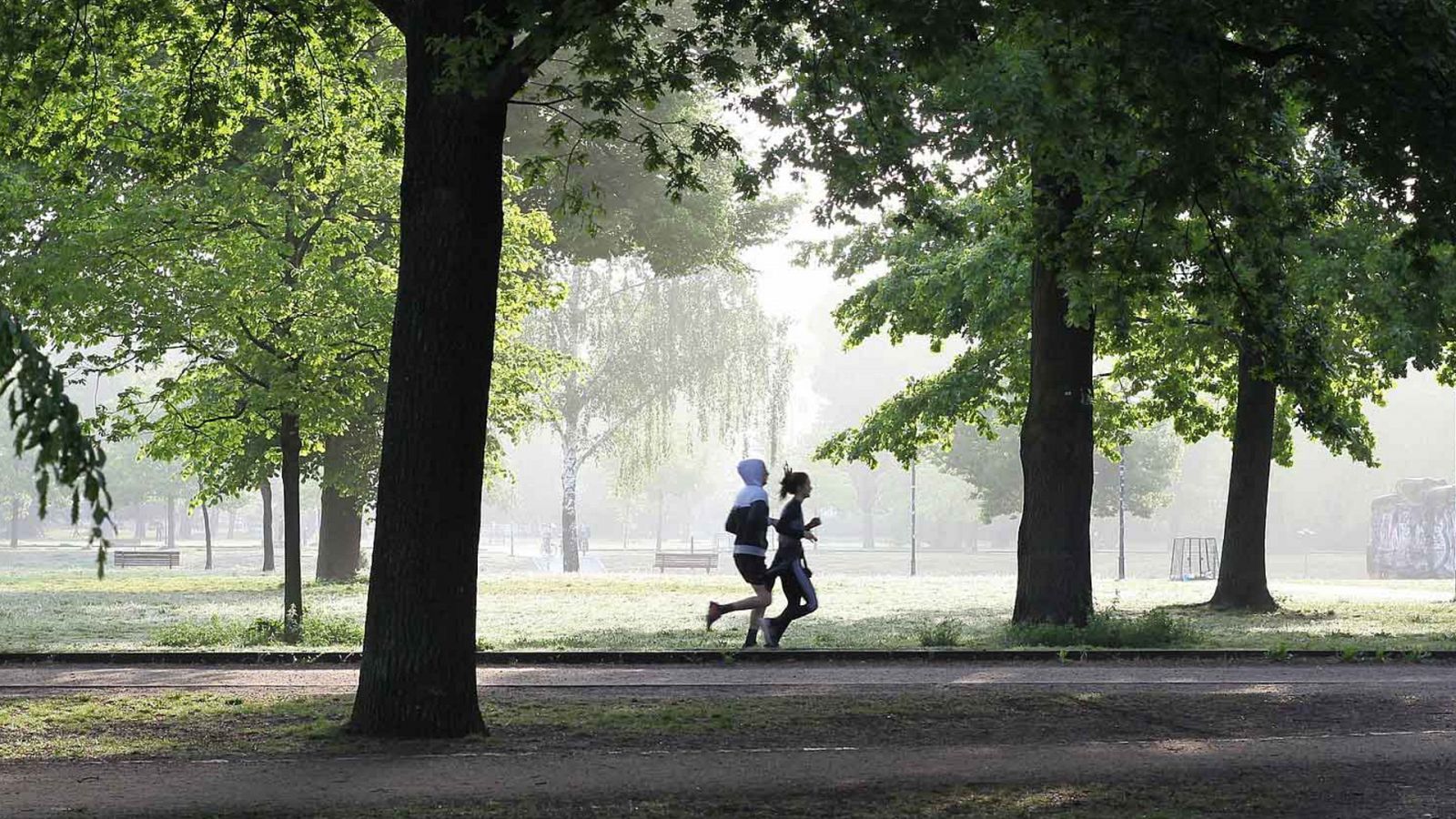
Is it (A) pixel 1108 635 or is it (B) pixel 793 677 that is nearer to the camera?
Result: (B) pixel 793 677

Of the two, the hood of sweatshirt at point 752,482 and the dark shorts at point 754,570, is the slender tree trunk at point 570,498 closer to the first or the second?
the dark shorts at point 754,570

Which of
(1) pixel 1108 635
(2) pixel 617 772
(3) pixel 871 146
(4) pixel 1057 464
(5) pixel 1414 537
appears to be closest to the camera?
(2) pixel 617 772

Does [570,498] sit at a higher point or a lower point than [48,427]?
lower

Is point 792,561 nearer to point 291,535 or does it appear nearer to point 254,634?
point 291,535

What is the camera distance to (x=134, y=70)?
14.4 metres

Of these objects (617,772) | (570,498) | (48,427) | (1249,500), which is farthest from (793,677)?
(570,498)

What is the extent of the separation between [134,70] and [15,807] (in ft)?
29.3

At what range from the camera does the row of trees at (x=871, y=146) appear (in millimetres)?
9172

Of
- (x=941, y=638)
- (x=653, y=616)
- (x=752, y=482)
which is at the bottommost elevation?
(x=653, y=616)

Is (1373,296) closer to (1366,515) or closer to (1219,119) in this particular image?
(1219,119)

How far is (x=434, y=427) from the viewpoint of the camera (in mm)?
9102

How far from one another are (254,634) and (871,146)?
780cm

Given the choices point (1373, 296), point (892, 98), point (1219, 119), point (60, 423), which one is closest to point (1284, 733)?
point (1219, 119)

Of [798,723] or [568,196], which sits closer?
[798,723]
